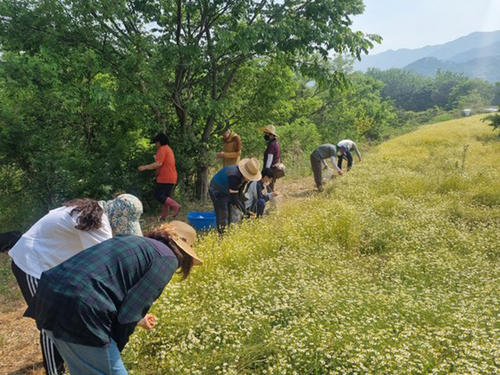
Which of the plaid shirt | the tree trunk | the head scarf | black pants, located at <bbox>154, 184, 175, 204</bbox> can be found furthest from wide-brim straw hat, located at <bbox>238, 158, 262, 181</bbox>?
the tree trunk

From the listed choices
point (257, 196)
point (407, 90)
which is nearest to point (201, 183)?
point (257, 196)

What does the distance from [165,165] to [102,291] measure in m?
4.69

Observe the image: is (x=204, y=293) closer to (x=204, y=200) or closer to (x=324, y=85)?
(x=204, y=200)

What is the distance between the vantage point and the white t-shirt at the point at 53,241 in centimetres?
231

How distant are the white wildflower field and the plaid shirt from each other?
93 cm

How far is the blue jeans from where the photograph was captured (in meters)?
1.76

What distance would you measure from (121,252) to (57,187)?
474cm

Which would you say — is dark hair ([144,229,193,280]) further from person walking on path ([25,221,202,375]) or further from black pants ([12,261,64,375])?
black pants ([12,261,64,375])

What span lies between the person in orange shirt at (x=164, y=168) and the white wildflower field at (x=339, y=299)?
6.24 ft

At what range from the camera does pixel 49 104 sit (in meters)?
5.92

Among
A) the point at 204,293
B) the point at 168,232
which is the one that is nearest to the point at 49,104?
the point at 204,293

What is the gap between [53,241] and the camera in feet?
7.77

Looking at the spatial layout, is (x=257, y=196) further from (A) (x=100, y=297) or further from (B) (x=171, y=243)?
(A) (x=100, y=297)

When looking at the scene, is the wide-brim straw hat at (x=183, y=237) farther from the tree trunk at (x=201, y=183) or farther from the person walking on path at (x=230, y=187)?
the tree trunk at (x=201, y=183)
